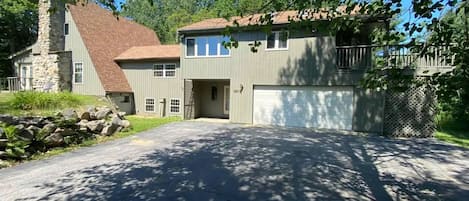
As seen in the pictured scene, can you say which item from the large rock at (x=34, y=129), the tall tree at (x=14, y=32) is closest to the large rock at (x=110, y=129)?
the large rock at (x=34, y=129)

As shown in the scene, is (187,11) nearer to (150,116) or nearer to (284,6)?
(150,116)

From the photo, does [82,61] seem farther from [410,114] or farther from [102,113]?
[410,114]

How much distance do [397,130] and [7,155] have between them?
1417 centimetres

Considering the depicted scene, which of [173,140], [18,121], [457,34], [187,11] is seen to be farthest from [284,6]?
[187,11]

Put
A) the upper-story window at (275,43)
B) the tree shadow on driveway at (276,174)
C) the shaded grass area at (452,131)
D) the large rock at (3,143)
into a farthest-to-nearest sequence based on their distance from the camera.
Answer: the upper-story window at (275,43), the shaded grass area at (452,131), the large rock at (3,143), the tree shadow on driveway at (276,174)

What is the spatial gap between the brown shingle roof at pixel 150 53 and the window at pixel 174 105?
107 inches

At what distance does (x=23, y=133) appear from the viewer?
8359 millimetres

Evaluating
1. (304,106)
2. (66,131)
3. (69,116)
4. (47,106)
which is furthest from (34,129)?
(304,106)

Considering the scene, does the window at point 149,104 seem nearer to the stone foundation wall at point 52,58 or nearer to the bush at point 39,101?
the stone foundation wall at point 52,58

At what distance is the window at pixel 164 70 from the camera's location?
18734mm

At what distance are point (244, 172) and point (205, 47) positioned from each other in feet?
36.8

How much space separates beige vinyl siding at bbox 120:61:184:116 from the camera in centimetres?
1869

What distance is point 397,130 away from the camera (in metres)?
13.1

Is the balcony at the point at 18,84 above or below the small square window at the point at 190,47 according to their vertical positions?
below
